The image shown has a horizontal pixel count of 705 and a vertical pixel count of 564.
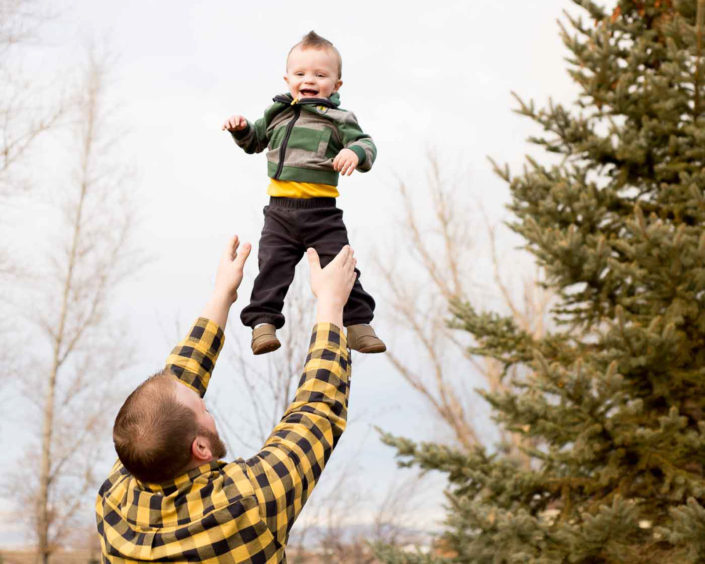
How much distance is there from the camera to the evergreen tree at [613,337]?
5527 mm

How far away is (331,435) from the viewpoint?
2.29 metres

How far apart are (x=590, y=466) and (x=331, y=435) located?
452cm

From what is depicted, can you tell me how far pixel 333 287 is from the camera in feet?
7.87

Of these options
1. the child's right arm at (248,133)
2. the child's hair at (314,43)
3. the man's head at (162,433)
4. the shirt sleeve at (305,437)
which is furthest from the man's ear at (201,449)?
the child's hair at (314,43)

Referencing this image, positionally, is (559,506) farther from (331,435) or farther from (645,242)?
(331,435)

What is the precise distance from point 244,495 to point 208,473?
15 cm

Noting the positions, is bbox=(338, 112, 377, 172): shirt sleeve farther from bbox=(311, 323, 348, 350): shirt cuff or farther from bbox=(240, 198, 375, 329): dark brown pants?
bbox=(311, 323, 348, 350): shirt cuff

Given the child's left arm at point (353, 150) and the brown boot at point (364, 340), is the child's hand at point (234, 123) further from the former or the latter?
the brown boot at point (364, 340)

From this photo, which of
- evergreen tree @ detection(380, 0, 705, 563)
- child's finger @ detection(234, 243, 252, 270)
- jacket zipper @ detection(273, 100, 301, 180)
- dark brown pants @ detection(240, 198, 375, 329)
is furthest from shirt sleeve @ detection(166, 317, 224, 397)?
evergreen tree @ detection(380, 0, 705, 563)

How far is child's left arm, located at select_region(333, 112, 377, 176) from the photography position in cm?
244

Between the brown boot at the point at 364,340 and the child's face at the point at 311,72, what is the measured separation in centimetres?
84

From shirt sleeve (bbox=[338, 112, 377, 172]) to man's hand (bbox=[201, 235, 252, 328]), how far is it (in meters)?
0.52

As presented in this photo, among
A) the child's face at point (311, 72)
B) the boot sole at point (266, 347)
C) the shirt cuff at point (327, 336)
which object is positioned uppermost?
the child's face at point (311, 72)

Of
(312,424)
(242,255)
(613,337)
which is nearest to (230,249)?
(242,255)
